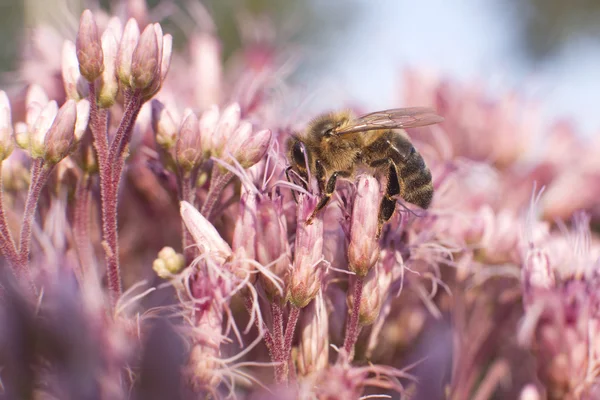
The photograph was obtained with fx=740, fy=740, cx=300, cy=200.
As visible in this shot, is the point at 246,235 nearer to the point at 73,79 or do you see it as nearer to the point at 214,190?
the point at 214,190

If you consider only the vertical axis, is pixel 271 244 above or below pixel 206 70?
below

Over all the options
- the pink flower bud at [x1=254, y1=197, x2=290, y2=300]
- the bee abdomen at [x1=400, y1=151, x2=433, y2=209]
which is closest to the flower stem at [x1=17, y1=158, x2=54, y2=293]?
the pink flower bud at [x1=254, y1=197, x2=290, y2=300]

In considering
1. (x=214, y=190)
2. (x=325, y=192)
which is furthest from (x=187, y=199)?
(x=325, y=192)

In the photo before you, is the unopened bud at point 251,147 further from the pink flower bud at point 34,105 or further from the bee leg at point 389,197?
the pink flower bud at point 34,105

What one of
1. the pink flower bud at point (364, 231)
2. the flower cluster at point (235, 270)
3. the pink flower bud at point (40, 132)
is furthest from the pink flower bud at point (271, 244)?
the pink flower bud at point (40, 132)

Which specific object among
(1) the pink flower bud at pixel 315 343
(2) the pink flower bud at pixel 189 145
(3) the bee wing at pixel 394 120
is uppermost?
(2) the pink flower bud at pixel 189 145

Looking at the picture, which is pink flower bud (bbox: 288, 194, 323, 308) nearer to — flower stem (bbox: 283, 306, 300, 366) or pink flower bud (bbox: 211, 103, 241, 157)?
flower stem (bbox: 283, 306, 300, 366)
